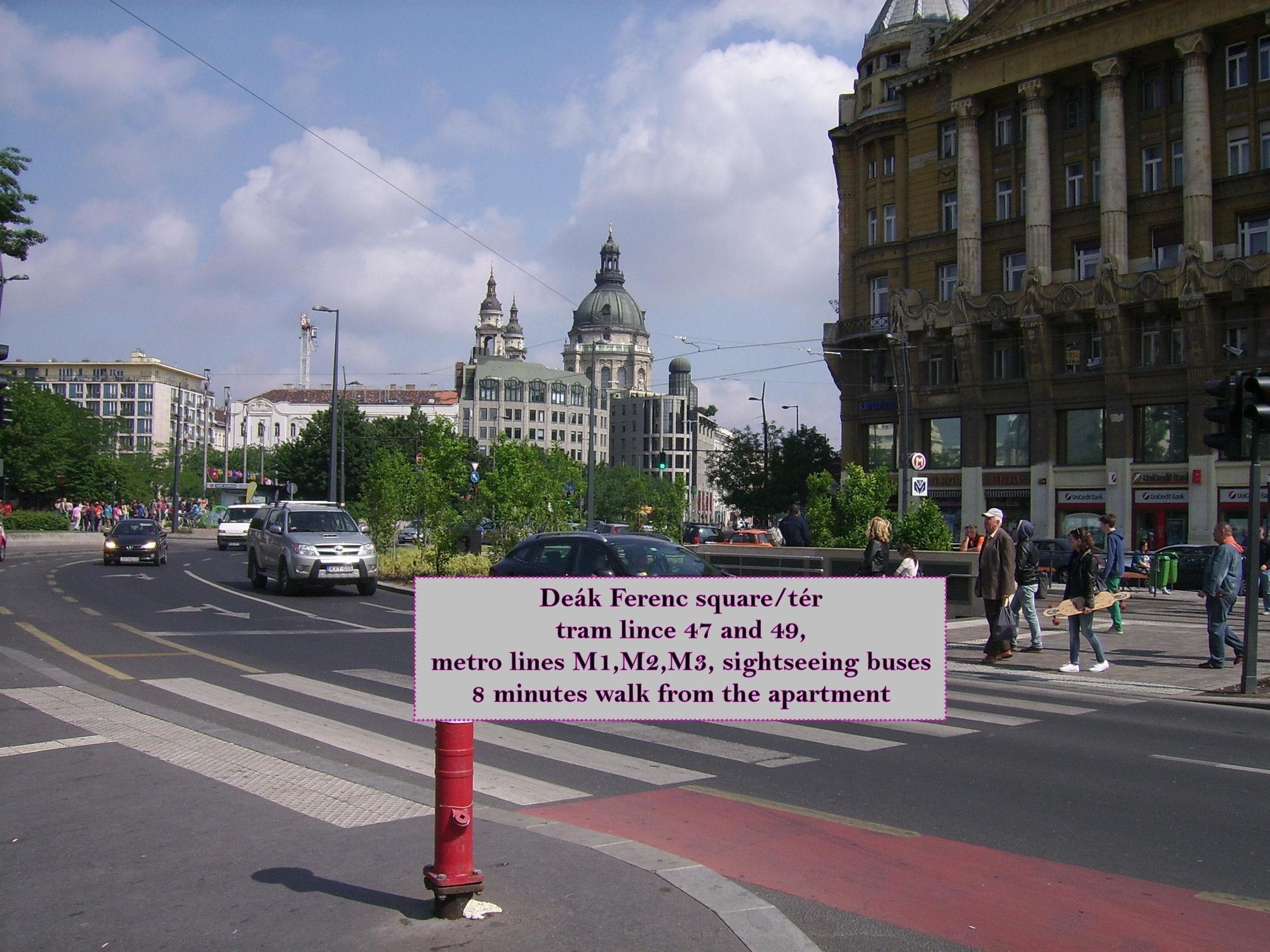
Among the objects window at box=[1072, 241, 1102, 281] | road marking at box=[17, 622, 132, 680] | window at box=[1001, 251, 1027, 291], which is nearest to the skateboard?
road marking at box=[17, 622, 132, 680]

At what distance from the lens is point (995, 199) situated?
4450 cm

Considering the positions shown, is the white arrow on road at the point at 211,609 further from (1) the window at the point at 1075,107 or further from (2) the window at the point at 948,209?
(1) the window at the point at 1075,107

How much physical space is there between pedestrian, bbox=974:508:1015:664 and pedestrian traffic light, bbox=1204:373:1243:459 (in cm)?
280

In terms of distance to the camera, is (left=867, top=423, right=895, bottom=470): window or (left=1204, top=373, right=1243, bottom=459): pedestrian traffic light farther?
(left=867, top=423, right=895, bottom=470): window

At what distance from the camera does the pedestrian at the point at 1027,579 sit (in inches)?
613

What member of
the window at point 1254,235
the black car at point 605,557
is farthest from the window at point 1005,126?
the black car at point 605,557

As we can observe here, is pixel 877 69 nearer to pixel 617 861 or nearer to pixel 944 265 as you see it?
pixel 944 265

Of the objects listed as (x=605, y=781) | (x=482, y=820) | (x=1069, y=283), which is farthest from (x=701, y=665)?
(x=1069, y=283)

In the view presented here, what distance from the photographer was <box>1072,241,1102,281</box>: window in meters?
41.5

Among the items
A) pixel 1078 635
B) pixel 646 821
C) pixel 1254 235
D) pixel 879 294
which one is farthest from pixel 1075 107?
pixel 646 821

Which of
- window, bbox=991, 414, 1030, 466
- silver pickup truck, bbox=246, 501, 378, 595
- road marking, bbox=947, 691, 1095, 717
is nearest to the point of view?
road marking, bbox=947, 691, 1095, 717

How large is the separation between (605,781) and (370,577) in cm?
1709

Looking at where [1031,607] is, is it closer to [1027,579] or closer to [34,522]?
[1027,579]

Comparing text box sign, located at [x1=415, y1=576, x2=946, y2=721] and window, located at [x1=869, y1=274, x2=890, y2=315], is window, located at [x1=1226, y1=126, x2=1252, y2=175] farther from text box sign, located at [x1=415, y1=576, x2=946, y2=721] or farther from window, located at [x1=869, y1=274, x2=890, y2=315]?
text box sign, located at [x1=415, y1=576, x2=946, y2=721]
